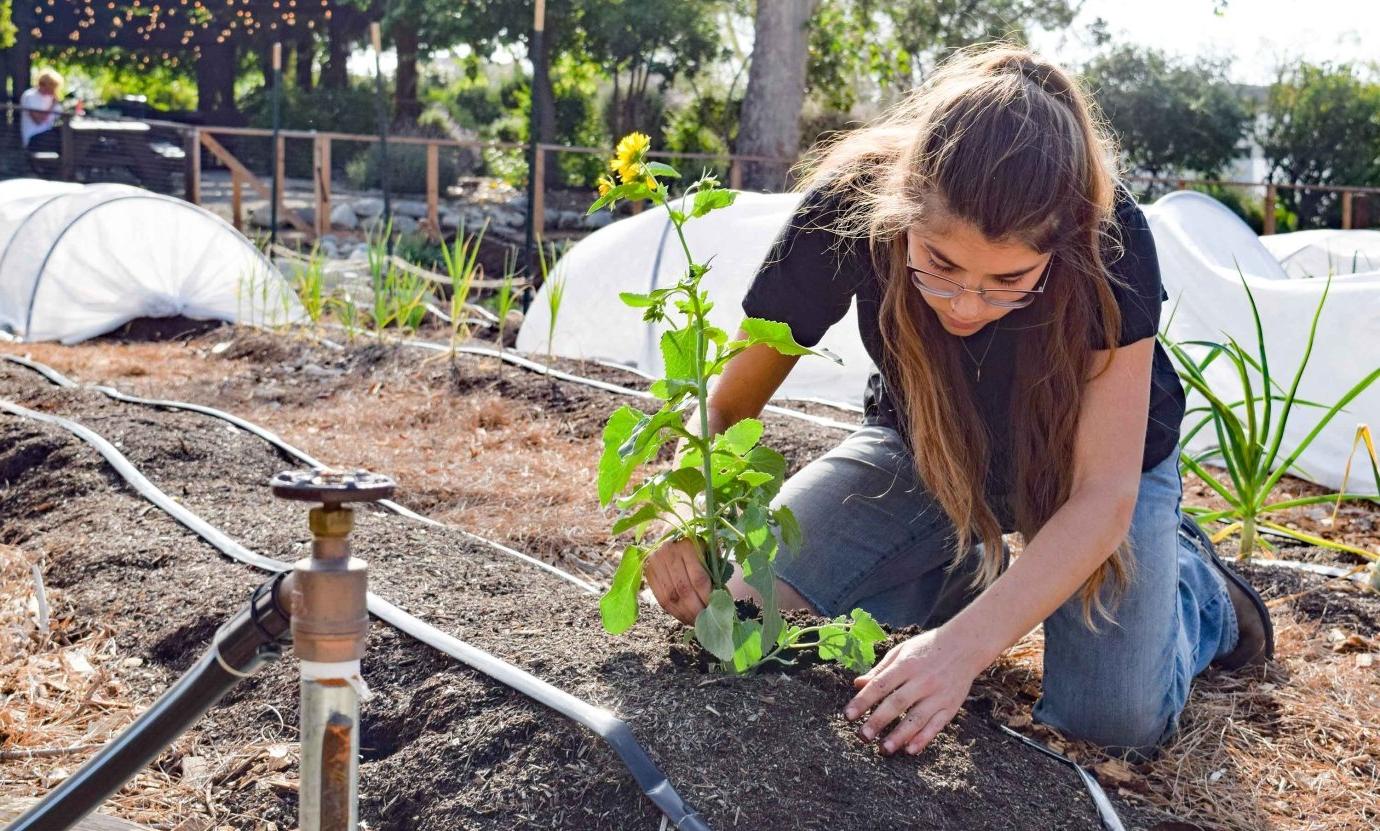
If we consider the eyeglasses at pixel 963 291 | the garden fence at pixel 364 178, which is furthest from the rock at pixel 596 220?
the eyeglasses at pixel 963 291

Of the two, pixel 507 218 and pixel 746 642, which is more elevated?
pixel 746 642

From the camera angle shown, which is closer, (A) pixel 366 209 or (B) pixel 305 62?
(A) pixel 366 209

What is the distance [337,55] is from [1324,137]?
478 inches

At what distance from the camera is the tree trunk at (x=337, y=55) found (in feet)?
52.2

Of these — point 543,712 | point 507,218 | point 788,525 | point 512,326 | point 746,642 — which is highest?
point 788,525

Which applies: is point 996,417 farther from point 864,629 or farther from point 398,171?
point 398,171

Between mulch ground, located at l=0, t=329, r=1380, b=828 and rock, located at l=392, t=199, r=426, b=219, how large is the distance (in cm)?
902

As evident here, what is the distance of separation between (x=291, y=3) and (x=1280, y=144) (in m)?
12.1

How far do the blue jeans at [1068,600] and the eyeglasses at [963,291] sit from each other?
53 centimetres

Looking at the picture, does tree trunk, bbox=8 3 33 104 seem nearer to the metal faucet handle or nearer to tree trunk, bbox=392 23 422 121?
tree trunk, bbox=392 23 422 121

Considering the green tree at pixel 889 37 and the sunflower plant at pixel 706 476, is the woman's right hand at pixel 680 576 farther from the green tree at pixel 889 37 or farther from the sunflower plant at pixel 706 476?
the green tree at pixel 889 37

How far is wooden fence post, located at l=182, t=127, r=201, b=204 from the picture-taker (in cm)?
945

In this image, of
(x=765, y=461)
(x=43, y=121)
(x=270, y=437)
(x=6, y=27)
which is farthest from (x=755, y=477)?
(x=6, y=27)

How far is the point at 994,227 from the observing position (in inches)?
60.5
